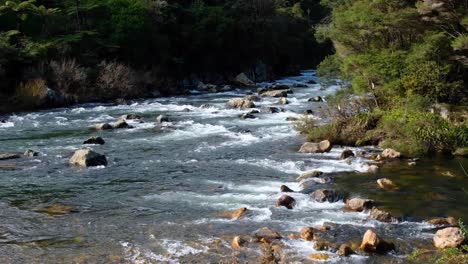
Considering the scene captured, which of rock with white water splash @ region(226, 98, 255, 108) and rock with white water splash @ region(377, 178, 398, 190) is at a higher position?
rock with white water splash @ region(377, 178, 398, 190)

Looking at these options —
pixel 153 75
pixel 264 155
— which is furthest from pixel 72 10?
pixel 264 155

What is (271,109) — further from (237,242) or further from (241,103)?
(237,242)

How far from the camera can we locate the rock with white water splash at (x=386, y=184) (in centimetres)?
1454

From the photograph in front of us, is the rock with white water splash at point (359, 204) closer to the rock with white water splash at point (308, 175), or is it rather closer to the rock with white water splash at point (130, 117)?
the rock with white water splash at point (308, 175)

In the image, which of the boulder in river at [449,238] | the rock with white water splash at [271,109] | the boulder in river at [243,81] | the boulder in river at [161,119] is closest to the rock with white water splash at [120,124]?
the boulder in river at [161,119]

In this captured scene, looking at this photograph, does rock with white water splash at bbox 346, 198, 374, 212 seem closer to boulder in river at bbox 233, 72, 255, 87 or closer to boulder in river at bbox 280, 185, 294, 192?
boulder in river at bbox 280, 185, 294, 192

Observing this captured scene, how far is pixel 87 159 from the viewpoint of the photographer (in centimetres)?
1770

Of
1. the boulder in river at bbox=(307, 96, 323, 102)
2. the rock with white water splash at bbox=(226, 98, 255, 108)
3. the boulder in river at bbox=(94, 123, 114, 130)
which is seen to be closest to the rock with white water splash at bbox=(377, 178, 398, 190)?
the boulder in river at bbox=(94, 123, 114, 130)

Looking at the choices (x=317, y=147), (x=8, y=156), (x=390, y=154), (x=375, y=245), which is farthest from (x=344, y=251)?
(x=8, y=156)

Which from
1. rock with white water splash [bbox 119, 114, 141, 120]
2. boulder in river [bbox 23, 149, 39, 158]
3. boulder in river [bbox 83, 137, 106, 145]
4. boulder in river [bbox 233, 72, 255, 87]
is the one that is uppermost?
boulder in river [bbox 23, 149, 39, 158]

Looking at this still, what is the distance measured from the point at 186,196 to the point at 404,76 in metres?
9.86

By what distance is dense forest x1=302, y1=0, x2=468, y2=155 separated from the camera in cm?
1822

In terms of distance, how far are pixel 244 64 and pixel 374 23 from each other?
35.4 metres

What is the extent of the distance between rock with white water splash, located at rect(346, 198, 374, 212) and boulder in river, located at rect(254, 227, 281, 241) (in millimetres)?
2653
